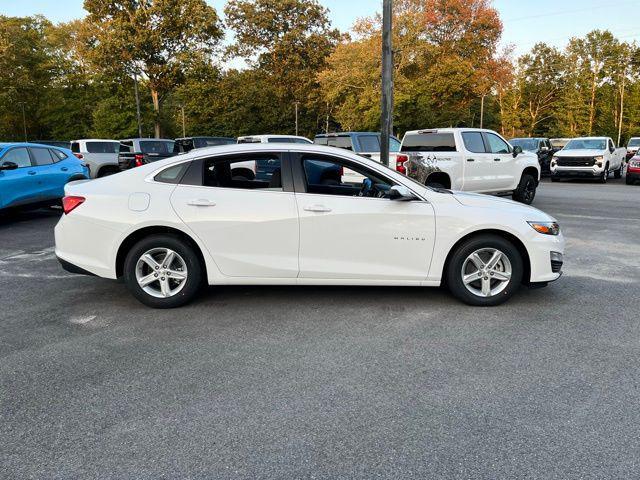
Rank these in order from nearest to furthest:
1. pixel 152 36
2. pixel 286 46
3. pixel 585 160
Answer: pixel 585 160, pixel 152 36, pixel 286 46

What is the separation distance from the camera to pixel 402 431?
302cm

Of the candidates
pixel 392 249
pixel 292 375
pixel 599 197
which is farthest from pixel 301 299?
pixel 599 197

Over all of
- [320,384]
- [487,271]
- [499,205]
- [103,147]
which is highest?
[103,147]

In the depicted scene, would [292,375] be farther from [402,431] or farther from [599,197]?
[599,197]

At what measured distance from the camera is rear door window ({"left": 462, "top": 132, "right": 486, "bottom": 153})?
12.4 metres

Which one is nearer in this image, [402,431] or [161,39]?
[402,431]

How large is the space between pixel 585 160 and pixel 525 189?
951 cm

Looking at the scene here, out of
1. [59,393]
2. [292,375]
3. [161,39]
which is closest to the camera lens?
[59,393]

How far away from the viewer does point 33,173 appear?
10.9m

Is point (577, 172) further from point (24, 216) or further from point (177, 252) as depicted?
point (177, 252)

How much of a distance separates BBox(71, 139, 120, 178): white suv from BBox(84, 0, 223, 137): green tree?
23.5 metres

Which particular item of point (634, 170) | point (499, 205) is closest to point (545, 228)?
point (499, 205)

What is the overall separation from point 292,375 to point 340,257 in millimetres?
1645

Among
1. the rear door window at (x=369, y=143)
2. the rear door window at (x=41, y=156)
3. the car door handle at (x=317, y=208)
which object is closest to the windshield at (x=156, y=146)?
the rear door window at (x=41, y=156)
